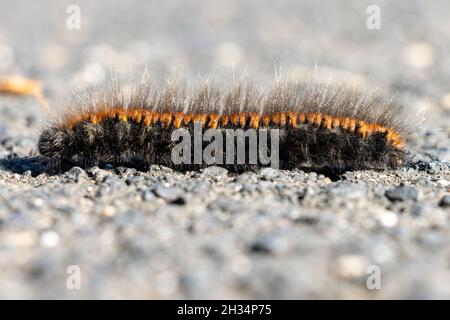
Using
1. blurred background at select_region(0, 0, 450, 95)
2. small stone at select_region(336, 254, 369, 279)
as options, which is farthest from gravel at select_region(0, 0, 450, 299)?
blurred background at select_region(0, 0, 450, 95)

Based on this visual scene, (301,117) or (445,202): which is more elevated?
(301,117)

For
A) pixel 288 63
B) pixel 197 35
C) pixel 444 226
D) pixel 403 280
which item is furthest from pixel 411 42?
pixel 403 280

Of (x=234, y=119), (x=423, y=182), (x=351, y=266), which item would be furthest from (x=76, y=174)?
(x=423, y=182)

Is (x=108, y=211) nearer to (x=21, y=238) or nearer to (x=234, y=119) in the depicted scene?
(x=21, y=238)

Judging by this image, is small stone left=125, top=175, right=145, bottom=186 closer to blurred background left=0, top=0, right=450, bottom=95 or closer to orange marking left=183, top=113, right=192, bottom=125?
orange marking left=183, top=113, right=192, bottom=125

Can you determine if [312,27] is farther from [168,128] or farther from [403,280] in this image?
[403,280]

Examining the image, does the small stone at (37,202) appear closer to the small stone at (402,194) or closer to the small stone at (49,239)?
the small stone at (49,239)

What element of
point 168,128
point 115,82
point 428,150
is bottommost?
point 428,150
